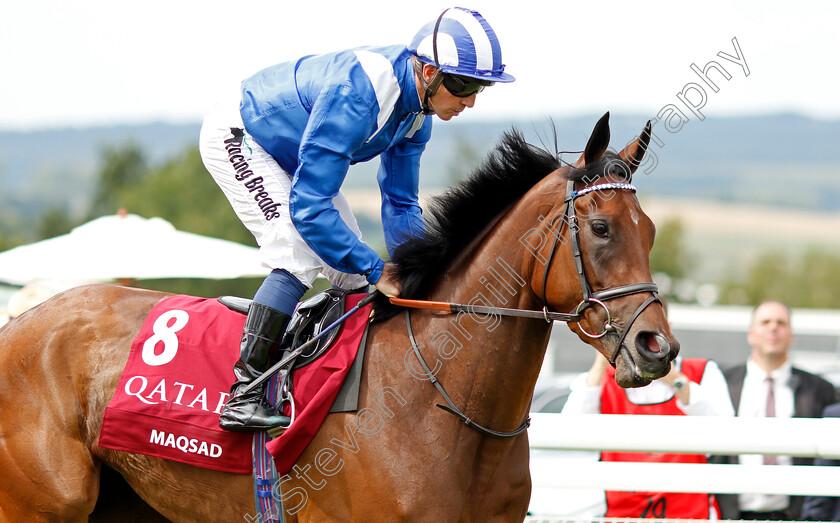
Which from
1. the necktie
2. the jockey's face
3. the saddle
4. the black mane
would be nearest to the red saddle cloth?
the saddle

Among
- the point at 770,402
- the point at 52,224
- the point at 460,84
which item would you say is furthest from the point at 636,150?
the point at 52,224

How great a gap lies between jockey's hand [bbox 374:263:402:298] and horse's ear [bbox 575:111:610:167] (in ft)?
2.45

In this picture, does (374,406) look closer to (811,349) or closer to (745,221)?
(811,349)

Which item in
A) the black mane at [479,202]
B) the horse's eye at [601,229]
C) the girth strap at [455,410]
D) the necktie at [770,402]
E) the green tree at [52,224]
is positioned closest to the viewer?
the horse's eye at [601,229]

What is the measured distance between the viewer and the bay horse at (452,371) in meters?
2.80

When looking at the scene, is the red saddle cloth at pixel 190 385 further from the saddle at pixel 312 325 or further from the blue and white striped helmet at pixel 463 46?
the blue and white striped helmet at pixel 463 46

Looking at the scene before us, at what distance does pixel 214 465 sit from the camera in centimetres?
316

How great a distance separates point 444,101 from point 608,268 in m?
0.86

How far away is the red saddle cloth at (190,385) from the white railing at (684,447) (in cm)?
135

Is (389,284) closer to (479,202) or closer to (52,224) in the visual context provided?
(479,202)

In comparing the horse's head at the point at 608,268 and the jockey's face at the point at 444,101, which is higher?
the jockey's face at the point at 444,101

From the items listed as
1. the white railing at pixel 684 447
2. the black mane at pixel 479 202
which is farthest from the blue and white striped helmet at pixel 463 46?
the white railing at pixel 684 447

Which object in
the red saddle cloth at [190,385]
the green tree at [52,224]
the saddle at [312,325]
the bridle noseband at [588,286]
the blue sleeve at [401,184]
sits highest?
the green tree at [52,224]

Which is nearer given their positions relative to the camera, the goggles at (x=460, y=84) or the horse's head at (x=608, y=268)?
the horse's head at (x=608, y=268)
